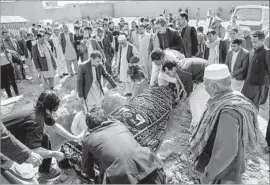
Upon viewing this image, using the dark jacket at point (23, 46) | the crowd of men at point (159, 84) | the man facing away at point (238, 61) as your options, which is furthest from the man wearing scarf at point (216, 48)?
the dark jacket at point (23, 46)

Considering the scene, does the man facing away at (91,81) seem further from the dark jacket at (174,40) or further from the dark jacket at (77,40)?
the dark jacket at (77,40)

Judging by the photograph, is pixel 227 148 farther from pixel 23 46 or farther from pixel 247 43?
pixel 23 46

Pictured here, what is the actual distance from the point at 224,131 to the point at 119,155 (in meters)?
0.97

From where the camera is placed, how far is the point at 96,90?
15.9 ft

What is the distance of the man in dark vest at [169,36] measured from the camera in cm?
541

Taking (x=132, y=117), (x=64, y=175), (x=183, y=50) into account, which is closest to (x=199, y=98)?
(x=132, y=117)

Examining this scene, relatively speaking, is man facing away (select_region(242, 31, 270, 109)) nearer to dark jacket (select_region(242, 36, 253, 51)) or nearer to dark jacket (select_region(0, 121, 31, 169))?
dark jacket (select_region(242, 36, 253, 51))

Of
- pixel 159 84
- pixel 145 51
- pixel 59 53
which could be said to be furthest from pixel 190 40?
pixel 59 53

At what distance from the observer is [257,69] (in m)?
4.40

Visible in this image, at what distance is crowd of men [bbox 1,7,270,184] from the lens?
212cm

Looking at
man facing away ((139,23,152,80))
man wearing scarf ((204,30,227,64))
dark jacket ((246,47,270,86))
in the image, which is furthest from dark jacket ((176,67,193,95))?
man facing away ((139,23,152,80))

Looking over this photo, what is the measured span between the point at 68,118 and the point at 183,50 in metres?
3.33

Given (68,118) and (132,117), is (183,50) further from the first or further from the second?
(68,118)

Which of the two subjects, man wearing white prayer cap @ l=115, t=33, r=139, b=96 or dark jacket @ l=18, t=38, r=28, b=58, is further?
dark jacket @ l=18, t=38, r=28, b=58
